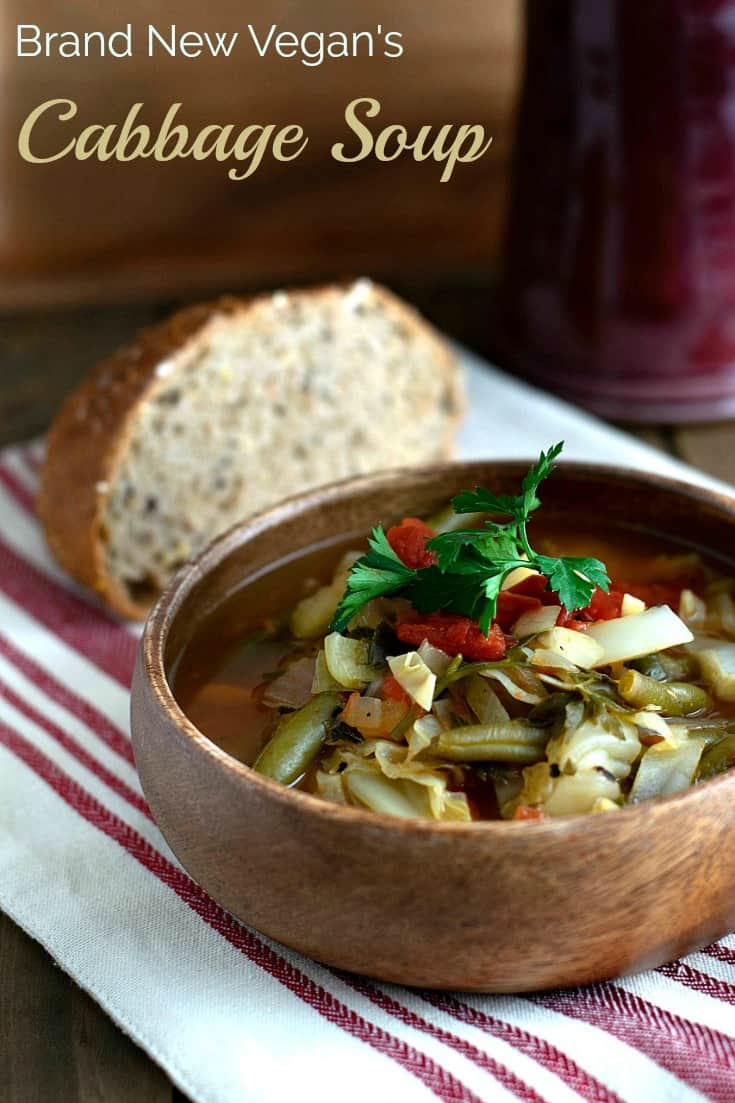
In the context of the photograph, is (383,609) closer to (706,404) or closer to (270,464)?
(270,464)

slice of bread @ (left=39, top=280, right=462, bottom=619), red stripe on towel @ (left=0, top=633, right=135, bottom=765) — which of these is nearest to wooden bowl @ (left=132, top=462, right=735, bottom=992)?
red stripe on towel @ (left=0, top=633, right=135, bottom=765)

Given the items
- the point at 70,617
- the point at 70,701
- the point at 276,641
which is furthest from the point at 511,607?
the point at 70,617

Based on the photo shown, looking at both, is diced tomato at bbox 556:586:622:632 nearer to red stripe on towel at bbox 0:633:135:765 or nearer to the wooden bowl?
the wooden bowl

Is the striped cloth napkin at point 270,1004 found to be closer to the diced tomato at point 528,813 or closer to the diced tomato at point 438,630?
the diced tomato at point 528,813

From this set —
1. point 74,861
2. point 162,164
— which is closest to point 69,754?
point 74,861

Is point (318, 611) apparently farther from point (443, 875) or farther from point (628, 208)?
point (628, 208)
